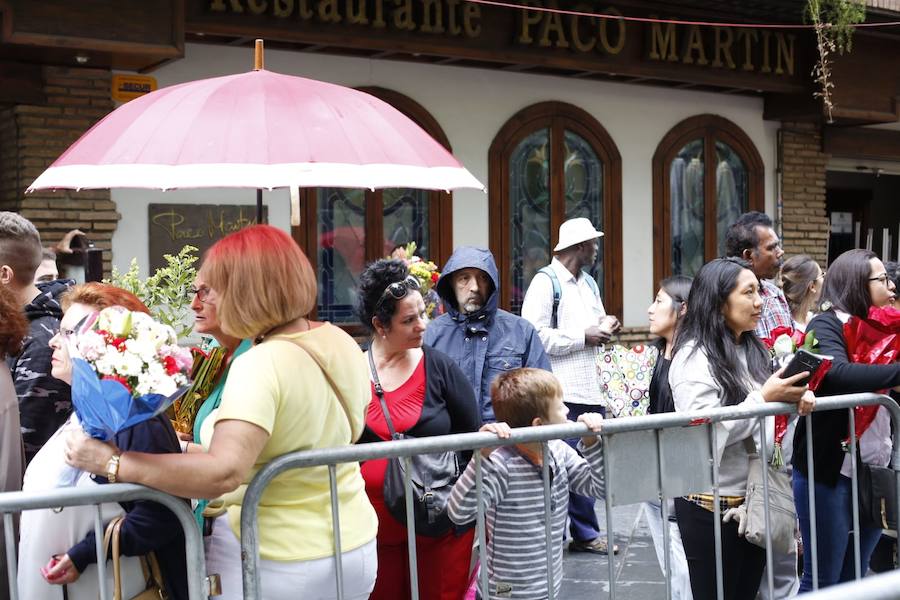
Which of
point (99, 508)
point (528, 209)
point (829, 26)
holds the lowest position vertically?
point (99, 508)

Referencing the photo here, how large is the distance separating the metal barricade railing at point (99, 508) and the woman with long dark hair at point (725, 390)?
1938 mm

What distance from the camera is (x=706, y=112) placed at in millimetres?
12078

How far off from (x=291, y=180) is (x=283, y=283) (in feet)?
1.51

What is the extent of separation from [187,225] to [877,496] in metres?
5.68

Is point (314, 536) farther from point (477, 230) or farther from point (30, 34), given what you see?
point (477, 230)

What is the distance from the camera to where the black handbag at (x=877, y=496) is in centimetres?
485

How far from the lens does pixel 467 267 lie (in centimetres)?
556

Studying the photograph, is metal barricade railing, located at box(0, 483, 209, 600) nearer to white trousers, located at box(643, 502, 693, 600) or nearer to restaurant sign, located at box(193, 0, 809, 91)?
white trousers, located at box(643, 502, 693, 600)

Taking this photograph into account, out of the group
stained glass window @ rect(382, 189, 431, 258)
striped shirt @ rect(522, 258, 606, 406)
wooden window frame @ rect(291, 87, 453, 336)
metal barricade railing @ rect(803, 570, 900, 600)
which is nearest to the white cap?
striped shirt @ rect(522, 258, 606, 406)

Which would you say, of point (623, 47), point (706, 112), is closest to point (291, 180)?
point (623, 47)

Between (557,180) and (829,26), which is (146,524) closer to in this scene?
(557,180)

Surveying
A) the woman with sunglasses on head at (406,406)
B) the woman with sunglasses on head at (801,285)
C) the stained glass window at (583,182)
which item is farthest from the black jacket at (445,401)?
the stained glass window at (583,182)

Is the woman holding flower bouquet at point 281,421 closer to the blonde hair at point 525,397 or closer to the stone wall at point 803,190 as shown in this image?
the blonde hair at point 525,397

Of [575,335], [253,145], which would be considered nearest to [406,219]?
[575,335]
